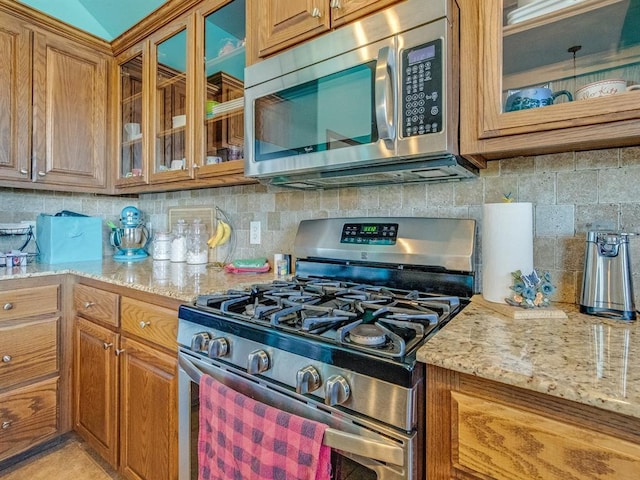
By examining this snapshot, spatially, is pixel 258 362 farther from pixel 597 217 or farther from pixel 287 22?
pixel 287 22

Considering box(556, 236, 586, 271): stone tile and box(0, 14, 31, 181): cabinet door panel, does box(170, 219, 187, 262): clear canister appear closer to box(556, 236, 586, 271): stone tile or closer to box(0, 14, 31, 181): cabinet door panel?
box(0, 14, 31, 181): cabinet door panel

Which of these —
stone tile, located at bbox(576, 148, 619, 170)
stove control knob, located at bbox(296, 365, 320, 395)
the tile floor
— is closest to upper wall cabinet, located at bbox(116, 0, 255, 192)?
stove control knob, located at bbox(296, 365, 320, 395)

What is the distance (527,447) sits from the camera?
58 centimetres

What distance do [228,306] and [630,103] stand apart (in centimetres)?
111

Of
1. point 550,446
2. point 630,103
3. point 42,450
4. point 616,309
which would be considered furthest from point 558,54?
point 42,450

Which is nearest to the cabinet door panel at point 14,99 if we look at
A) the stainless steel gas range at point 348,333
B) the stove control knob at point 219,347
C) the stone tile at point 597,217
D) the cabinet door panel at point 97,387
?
the cabinet door panel at point 97,387

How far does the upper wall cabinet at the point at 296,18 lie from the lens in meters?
1.13

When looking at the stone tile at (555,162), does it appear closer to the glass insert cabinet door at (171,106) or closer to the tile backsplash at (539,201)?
the tile backsplash at (539,201)

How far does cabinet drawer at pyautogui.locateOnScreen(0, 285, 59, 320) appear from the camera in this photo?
61.2 inches

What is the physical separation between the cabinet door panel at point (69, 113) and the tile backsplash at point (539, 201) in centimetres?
114

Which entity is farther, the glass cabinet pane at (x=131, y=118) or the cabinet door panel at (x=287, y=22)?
the glass cabinet pane at (x=131, y=118)

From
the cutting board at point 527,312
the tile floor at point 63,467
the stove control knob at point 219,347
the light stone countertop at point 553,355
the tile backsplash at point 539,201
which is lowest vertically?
the tile floor at point 63,467

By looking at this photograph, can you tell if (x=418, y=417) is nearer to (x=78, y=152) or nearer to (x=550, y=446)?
(x=550, y=446)

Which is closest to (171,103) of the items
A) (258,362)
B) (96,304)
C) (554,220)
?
(96,304)
